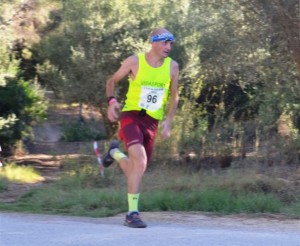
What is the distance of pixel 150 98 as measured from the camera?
7.82 meters

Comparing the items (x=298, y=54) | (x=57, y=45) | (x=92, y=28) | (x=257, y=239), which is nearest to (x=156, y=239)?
(x=257, y=239)

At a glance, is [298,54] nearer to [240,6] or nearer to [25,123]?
[240,6]

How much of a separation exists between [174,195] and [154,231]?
2543mm

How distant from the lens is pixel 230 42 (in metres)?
12.9

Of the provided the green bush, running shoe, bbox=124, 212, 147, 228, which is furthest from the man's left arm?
the green bush

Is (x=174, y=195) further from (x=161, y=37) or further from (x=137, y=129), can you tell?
(x=161, y=37)

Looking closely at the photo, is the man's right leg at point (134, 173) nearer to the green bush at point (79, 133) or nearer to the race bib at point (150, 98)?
the race bib at point (150, 98)

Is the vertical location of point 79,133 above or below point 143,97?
above

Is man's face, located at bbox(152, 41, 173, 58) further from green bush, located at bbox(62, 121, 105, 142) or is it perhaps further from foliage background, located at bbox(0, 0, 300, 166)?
green bush, located at bbox(62, 121, 105, 142)

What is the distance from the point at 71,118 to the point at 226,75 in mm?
16375

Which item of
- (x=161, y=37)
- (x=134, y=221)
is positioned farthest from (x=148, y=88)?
(x=134, y=221)

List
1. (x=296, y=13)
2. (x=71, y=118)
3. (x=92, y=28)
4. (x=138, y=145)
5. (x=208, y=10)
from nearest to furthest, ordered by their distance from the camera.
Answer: (x=138, y=145) < (x=296, y=13) < (x=208, y=10) < (x=92, y=28) < (x=71, y=118)

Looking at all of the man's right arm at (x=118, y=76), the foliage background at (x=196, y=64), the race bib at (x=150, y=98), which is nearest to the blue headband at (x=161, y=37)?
the man's right arm at (x=118, y=76)

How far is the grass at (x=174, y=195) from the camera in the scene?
9.30 m
